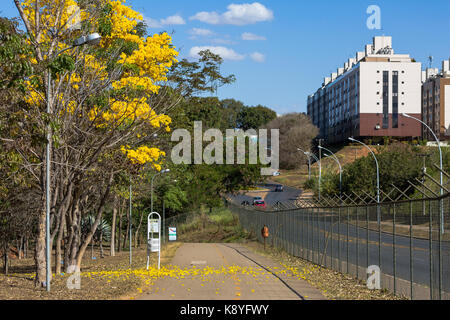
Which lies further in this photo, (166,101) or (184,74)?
(184,74)

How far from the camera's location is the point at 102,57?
804 inches

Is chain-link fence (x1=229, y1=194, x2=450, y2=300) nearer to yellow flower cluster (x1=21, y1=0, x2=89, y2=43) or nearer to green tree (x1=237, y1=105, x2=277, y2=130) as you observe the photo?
yellow flower cluster (x1=21, y1=0, x2=89, y2=43)

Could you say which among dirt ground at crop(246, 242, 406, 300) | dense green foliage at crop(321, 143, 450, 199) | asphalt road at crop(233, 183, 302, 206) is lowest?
asphalt road at crop(233, 183, 302, 206)

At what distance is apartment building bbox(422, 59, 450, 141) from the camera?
369 feet

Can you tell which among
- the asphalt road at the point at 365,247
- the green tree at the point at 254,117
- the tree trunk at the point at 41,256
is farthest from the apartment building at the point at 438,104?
the tree trunk at the point at 41,256

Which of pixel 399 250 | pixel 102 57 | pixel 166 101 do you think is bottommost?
pixel 399 250

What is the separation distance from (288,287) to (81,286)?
5291 millimetres

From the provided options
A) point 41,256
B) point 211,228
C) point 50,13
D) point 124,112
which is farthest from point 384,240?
point 211,228

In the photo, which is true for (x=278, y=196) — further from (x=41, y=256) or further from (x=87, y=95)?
(x=41, y=256)

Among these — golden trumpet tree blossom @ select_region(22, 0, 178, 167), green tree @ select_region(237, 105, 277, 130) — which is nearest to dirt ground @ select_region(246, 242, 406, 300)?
golden trumpet tree blossom @ select_region(22, 0, 178, 167)

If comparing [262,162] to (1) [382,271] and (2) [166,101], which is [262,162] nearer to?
(2) [166,101]

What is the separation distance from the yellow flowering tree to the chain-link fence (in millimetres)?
6986

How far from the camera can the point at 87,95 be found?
1833 centimetres
